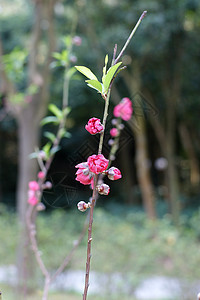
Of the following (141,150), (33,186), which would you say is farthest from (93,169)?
(141,150)

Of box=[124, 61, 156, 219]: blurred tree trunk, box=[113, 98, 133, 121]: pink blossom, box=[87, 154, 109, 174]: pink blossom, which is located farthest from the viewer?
box=[124, 61, 156, 219]: blurred tree trunk

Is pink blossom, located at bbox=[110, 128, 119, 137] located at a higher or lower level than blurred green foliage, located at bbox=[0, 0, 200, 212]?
lower

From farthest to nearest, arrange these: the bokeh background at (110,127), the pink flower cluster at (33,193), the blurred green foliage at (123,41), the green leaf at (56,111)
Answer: the blurred green foliage at (123,41), the bokeh background at (110,127), the green leaf at (56,111), the pink flower cluster at (33,193)

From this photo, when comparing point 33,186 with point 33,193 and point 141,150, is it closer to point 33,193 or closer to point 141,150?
point 33,193

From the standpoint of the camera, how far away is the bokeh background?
348 cm

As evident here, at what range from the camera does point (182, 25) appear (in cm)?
668

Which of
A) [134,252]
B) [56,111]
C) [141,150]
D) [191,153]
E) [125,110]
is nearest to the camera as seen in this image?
[125,110]

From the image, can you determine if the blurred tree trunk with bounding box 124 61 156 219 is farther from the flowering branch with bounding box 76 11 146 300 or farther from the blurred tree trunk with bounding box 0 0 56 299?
the flowering branch with bounding box 76 11 146 300

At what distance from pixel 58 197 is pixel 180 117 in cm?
822

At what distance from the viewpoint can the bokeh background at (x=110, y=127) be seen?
348cm

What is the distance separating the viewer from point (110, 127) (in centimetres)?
100

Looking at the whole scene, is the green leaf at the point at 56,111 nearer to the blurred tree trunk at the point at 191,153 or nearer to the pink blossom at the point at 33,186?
the pink blossom at the point at 33,186

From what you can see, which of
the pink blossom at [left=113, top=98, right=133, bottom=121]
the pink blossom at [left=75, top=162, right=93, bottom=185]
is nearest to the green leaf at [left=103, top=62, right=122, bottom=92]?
the pink blossom at [left=75, top=162, right=93, bottom=185]

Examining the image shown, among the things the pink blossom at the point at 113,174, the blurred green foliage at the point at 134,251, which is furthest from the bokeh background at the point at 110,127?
the pink blossom at the point at 113,174
